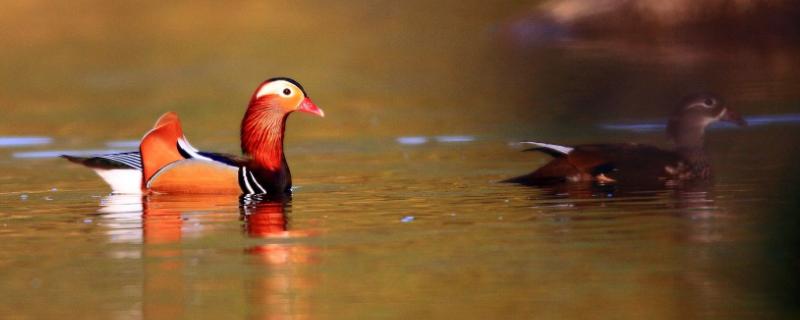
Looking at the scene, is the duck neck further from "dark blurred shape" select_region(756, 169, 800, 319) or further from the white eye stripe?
"dark blurred shape" select_region(756, 169, 800, 319)

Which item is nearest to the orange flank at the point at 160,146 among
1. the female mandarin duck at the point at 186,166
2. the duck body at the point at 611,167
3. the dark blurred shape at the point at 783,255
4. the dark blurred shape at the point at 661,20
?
the female mandarin duck at the point at 186,166

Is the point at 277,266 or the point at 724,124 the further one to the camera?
the point at 724,124

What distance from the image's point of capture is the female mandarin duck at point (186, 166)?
12477 millimetres

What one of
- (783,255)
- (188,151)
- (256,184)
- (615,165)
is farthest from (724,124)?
(783,255)

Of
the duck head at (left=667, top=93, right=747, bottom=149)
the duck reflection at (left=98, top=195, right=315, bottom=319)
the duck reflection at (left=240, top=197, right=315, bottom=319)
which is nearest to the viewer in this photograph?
the duck reflection at (left=240, top=197, right=315, bottom=319)

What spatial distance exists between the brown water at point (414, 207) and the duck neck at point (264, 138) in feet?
1.73

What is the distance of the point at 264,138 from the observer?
1277cm

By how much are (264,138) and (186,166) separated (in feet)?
2.06

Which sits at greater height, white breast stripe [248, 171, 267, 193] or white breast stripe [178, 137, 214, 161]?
white breast stripe [178, 137, 214, 161]

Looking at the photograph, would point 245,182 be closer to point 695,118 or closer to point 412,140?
point 695,118

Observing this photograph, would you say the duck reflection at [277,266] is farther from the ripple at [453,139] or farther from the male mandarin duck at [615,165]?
the ripple at [453,139]

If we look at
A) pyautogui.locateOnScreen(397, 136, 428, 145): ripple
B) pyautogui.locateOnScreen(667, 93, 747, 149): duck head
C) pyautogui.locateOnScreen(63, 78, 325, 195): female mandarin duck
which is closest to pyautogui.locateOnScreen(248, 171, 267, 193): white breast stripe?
pyautogui.locateOnScreen(63, 78, 325, 195): female mandarin duck

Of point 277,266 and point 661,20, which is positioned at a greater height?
point 661,20

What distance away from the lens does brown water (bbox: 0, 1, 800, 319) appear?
26.2ft
